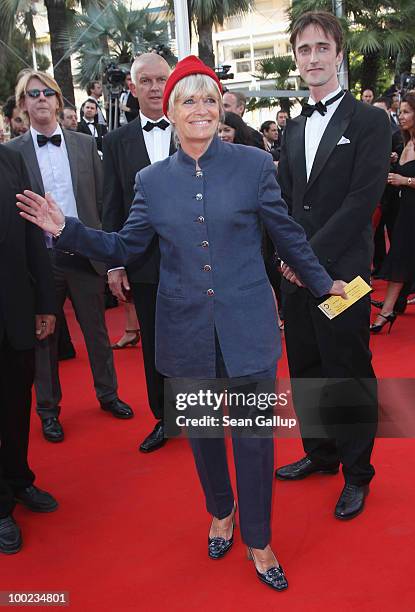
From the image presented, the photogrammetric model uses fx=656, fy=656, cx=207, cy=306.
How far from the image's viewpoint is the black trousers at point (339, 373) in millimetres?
2535

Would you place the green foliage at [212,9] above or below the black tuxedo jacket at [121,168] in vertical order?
above

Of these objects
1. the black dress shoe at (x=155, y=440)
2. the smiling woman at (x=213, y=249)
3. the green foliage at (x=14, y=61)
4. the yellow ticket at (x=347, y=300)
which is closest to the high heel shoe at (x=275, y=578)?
the smiling woman at (x=213, y=249)

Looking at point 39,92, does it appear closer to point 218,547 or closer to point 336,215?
point 336,215

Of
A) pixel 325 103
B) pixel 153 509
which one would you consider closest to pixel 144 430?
pixel 153 509

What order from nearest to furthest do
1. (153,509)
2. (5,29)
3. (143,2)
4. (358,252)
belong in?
(358,252), (153,509), (5,29), (143,2)

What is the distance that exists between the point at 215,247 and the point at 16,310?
2.97ft

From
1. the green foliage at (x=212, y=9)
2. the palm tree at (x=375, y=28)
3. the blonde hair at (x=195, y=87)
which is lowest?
the blonde hair at (x=195, y=87)

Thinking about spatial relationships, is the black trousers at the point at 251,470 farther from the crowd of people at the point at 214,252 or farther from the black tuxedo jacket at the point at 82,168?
the black tuxedo jacket at the point at 82,168

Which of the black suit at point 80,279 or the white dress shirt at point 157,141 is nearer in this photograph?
the white dress shirt at point 157,141

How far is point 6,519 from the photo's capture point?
102 inches

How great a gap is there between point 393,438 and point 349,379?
770 millimetres

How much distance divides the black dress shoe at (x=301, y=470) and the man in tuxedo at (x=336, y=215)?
27cm

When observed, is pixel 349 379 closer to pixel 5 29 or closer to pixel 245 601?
pixel 245 601

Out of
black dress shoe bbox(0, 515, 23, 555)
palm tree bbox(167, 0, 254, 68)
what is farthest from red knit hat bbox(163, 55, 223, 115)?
palm tree bbox(167, 0, 254, 68)
